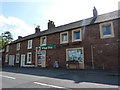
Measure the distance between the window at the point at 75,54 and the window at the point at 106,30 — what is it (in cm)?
338

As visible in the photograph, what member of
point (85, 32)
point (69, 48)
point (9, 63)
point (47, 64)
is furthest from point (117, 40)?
point (9, 63)

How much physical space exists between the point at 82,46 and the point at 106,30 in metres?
3.54

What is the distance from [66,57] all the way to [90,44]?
3.92m

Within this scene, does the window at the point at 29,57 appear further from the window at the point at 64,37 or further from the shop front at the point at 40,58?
the window at the point at 64,37

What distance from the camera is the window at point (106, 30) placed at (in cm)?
1153

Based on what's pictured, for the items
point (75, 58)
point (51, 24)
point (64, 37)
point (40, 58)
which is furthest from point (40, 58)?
point (51, 24)

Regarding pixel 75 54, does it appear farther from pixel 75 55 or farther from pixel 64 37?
pixel 64 37

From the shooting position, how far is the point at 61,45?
595 inches

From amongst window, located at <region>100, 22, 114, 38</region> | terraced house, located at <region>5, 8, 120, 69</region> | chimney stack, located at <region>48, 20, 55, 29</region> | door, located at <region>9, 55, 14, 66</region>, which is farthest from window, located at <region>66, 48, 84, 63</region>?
door, located at <region>9, 55, 14, 66</region>

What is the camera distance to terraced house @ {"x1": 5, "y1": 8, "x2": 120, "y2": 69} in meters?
11.2

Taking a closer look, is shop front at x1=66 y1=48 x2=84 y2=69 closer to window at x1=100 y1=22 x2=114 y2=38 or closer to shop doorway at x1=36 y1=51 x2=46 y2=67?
window at x1=100 y1=22 x2=114 y2=38

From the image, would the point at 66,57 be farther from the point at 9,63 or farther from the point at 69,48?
the point at 9,63

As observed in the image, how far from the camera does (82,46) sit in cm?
1312

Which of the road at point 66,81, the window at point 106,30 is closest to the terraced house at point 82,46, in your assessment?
the window at point 106,30
